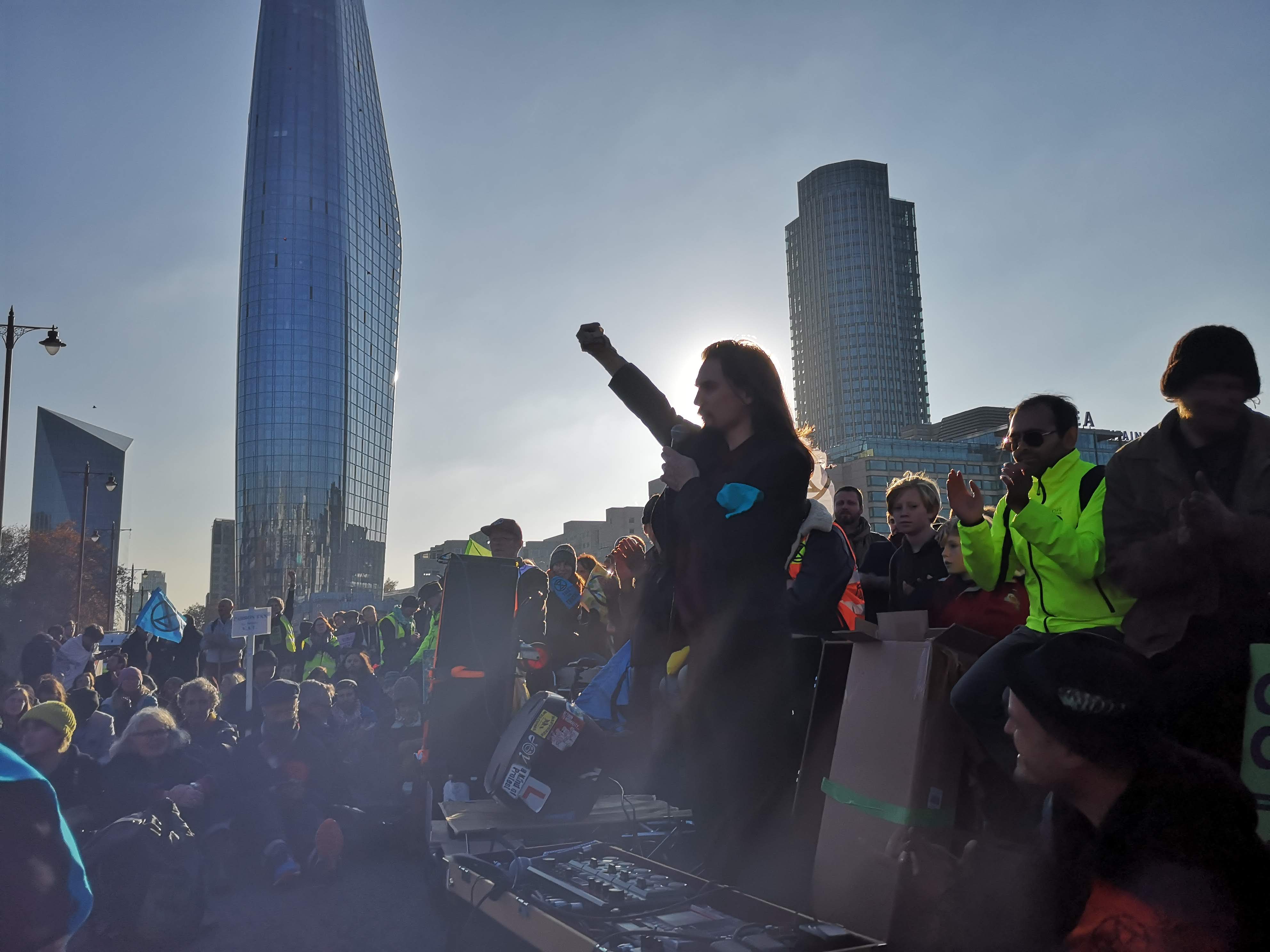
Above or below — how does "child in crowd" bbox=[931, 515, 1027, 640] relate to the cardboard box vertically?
above

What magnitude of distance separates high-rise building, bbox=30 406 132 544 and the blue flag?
Result: 76.5 metres

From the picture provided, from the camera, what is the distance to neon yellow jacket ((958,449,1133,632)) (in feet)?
8.16

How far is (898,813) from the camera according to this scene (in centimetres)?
214

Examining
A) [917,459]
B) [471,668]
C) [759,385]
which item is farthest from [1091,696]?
[917,459]

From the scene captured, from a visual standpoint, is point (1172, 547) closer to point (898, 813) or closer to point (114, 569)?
point (898, 813)

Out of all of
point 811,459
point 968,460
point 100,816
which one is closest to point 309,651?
point 100,816

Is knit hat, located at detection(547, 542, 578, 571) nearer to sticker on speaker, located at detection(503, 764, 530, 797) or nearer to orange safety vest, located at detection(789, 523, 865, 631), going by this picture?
orange safety vest, located at detection(789, 523, 865, 631)

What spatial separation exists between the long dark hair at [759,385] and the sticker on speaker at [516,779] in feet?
7.92

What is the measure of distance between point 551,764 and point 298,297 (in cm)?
→ 8976

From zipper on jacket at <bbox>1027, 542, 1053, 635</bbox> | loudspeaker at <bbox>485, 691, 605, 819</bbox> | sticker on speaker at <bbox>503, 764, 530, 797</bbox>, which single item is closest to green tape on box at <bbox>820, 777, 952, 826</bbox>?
zipper on jacket at <bbox>1027, 542, 1053, 635</bbox>

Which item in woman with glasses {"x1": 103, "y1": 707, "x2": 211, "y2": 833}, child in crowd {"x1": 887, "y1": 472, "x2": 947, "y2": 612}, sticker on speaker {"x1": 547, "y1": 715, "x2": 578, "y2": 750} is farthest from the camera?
woman with glasses {"x1": 103, "y1": 707, "x2": 211, "y2": 833}

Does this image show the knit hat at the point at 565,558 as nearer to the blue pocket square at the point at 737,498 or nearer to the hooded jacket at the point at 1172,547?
the blue pocket square at the point at 737,498

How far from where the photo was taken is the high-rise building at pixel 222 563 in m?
87.5

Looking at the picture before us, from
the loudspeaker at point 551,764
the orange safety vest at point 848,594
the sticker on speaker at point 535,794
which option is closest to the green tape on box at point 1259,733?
the orange safety vest at point 848,594
